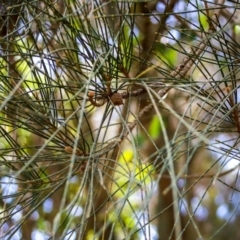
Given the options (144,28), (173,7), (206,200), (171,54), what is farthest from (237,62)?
(206,200)

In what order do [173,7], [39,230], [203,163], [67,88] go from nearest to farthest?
[67,88] < [173,7] < [39,230] < [203,163]

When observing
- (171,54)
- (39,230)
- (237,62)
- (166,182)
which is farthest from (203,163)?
(237,62)

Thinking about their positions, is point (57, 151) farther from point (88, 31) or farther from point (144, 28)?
point (144, 28)

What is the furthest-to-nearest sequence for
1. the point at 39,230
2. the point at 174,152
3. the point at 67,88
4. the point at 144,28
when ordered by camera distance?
the point at 39,230, the point at 144,28, the point at 67,88, the point at 174,152

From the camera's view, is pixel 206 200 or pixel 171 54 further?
pixel 206 200

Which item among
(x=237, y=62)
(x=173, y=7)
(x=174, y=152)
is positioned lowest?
(x=174, y=152)

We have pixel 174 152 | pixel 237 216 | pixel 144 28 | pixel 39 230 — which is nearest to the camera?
pixel 174 152

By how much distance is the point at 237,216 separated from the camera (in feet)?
6.48

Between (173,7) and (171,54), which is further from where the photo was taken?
(171,54)

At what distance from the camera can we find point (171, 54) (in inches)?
68.8

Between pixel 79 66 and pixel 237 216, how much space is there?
146 centimetres

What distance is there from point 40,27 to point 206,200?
1704 mm

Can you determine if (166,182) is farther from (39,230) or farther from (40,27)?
Result: (40,27)

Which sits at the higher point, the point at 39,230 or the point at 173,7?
the point at 173,7
